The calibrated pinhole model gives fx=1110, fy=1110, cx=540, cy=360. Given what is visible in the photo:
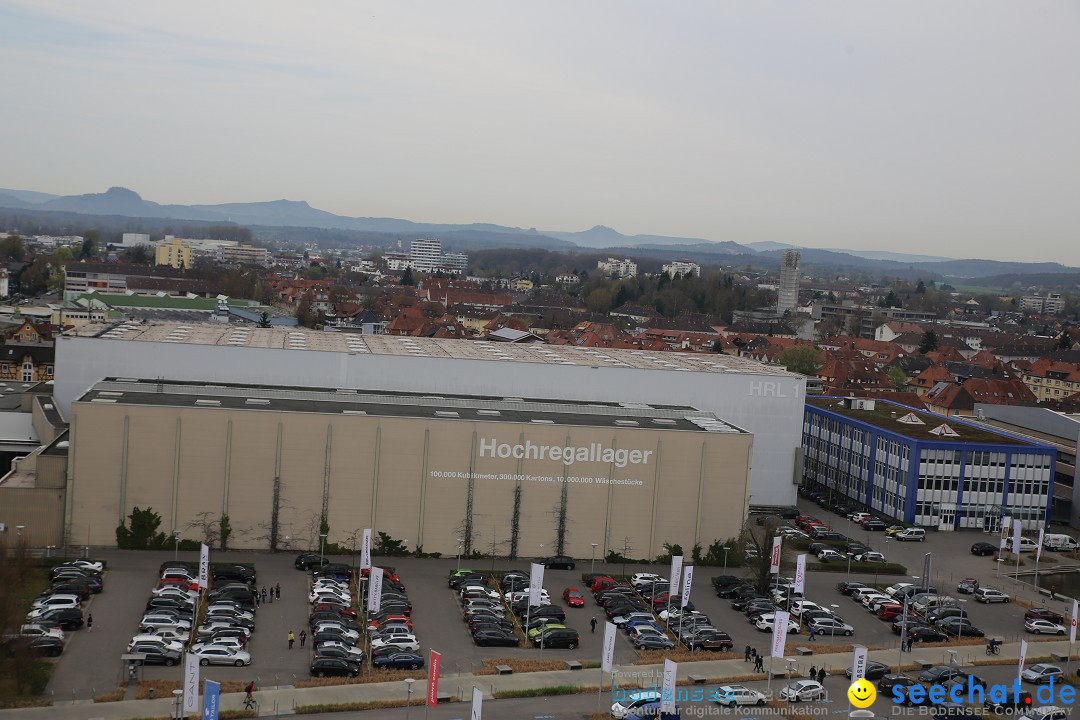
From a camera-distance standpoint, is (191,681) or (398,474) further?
(398,474)

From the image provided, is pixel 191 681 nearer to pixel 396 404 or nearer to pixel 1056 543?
pixel 396 404

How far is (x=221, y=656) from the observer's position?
51.4 feet

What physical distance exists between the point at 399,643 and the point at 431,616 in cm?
197

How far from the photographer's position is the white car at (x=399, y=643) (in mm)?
16500

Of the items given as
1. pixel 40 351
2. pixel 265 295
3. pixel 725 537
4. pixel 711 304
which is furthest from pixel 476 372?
pixel 711 304

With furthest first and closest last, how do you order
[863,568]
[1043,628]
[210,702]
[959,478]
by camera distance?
1. [959,478]
2. [863,568]
3. [1043,628]
4. [210,702]

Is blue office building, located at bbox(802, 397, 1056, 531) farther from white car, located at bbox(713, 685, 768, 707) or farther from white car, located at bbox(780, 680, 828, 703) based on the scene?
white car, located at bbox(713, 685, 768, 707)

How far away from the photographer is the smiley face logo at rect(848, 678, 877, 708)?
15016 mm

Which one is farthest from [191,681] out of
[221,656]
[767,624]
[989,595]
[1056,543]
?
[1056,543]

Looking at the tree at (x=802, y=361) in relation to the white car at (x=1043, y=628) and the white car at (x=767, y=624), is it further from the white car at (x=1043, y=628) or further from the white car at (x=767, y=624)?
the white car at (x=767, y=624)

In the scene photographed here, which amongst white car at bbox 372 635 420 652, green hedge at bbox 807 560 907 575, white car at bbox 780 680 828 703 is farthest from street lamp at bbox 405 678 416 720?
green hedge at bbox 807 560 907 575

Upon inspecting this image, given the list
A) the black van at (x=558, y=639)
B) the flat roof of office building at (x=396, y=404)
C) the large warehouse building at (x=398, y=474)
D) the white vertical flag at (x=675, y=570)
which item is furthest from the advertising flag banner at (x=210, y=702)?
the flat roof of office building at (x=396, y=404)

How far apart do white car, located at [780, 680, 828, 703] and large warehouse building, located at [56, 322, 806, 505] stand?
13483mm

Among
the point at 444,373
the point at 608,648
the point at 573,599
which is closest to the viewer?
the point at 608,648
